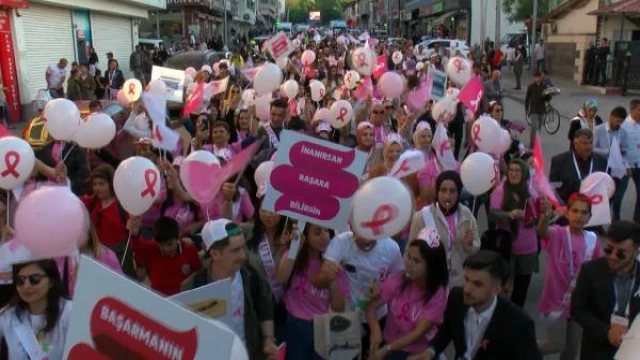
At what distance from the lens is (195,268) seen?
4488 millimetres

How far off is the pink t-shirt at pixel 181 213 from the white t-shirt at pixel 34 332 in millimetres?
2281

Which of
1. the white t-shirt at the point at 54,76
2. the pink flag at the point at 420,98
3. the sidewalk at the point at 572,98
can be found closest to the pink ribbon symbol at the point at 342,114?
the pink flag at the point at 420,98

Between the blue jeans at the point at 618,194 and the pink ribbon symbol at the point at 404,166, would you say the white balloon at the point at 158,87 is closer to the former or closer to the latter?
the pink ribbon symbol at the point at 404,166

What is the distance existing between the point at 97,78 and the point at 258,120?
11802 mm

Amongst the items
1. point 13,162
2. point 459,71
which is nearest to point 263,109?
point 459,71

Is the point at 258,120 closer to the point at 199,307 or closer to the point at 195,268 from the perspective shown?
the point at 195,268

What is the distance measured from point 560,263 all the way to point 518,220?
0.88 metres

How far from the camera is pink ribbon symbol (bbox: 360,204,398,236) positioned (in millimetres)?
3916

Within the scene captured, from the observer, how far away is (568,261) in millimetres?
4574

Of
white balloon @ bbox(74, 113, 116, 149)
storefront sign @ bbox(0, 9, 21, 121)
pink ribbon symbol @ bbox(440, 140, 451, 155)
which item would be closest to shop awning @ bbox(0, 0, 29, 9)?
storefront sign @ bbox(0, 9, 21, 121)

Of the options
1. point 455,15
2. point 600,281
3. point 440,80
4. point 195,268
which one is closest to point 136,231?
point 195,268

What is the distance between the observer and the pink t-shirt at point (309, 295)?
4066 mm

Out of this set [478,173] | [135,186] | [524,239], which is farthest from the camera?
[524,239]

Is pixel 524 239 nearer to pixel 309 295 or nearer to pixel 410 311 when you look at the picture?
pixel 410 311
